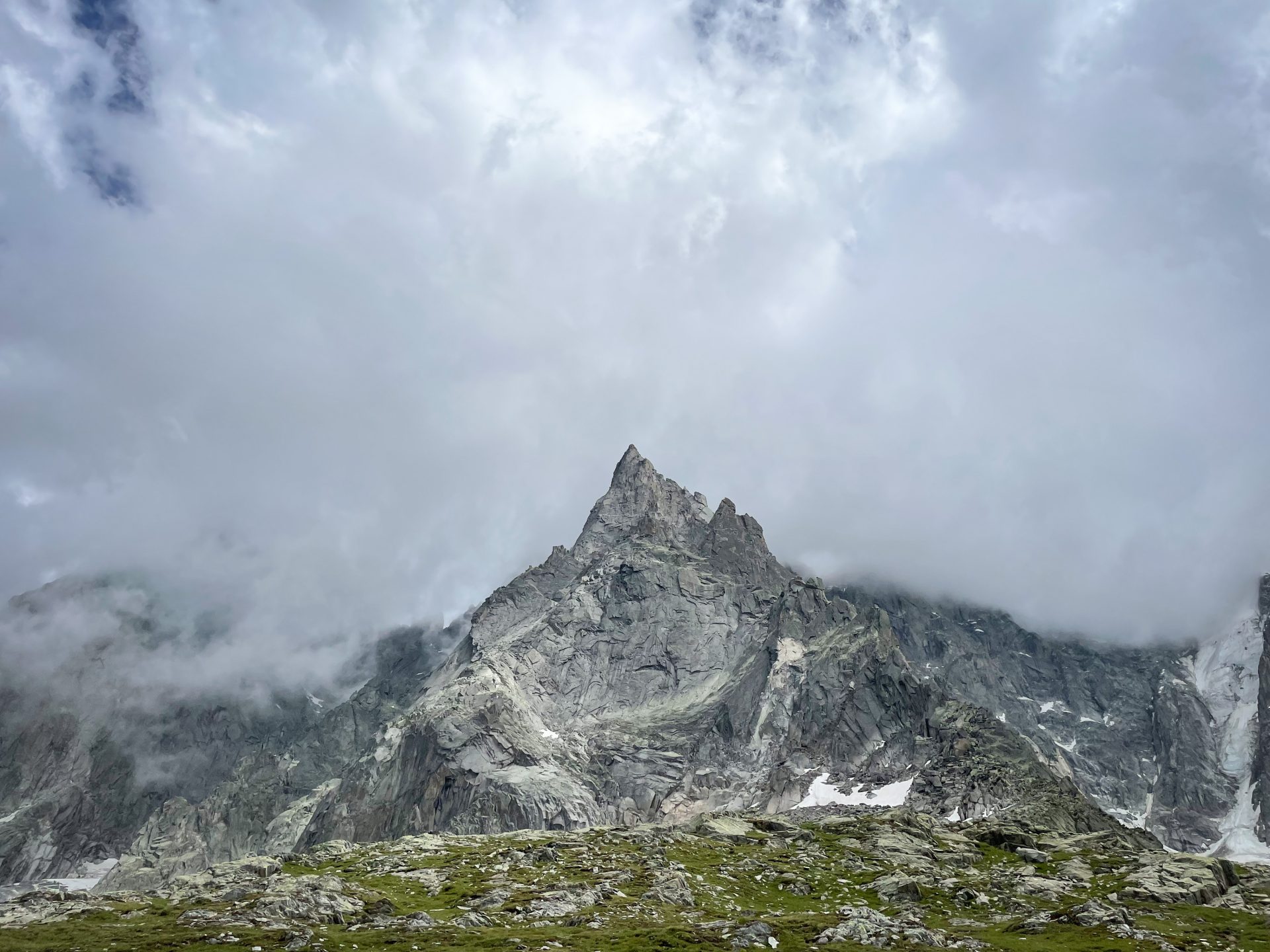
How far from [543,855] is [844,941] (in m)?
64.2

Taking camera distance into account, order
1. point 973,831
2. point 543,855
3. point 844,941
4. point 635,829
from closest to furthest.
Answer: point 844,941, point 543,855, point 973,831, point 635,829

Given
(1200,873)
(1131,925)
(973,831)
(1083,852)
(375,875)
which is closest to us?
(1131,925)

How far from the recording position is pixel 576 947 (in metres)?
70.0

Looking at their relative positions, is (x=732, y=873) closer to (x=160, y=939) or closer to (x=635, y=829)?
(x=635, y=829)

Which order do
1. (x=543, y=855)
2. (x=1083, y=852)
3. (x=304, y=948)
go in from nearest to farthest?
(x=304, y=948)
(x=543, y=855)
(x=1083, y=852)

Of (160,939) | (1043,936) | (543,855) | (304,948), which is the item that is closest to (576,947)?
(304,948)

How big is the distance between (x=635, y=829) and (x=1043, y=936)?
103 metres

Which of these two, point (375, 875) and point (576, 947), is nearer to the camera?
point (576, 947)

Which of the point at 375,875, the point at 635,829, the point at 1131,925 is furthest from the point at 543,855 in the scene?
the point at 1131,925

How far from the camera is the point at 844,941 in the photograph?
244 feet

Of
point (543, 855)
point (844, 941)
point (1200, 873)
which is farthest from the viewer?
point (543, 855)

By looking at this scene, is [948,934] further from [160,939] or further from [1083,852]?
[1083,852]

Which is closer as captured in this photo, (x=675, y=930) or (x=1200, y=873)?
(x=675, y=930)

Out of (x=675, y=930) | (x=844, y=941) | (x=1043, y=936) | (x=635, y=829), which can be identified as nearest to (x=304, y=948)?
(x=675, y=930)
